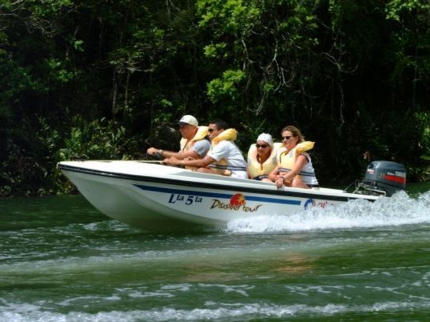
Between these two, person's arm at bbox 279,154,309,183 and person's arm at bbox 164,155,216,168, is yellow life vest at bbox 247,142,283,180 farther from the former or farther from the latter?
person's arm at bbox 164,155,216,168

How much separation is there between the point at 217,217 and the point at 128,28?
10.2m

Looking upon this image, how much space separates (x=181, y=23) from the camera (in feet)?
65.6

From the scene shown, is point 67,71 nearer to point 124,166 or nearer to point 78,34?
point 78,34

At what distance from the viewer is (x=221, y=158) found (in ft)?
36.8

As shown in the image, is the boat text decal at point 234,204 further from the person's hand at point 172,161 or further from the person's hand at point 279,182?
the person's hand at point 172,161

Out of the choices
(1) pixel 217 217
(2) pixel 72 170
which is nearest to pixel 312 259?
(1) pixel 217 217

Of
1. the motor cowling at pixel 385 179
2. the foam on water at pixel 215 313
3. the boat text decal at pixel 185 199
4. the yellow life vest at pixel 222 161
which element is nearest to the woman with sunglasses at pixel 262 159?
the yellow life vest at pixel 222 161

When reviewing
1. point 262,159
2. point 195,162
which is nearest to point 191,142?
point 195,162

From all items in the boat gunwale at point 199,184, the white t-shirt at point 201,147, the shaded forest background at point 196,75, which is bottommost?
the boat gunwale at point 199,184

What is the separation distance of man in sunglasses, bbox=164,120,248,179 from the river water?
71 centimetres

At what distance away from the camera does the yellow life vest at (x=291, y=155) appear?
11266mm

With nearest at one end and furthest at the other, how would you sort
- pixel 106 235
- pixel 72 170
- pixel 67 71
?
pixel 72 170
pixel 106 235
pixel 67 71

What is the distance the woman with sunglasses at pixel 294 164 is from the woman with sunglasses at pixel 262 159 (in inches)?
4.1

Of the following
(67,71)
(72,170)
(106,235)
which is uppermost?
(67,71)
